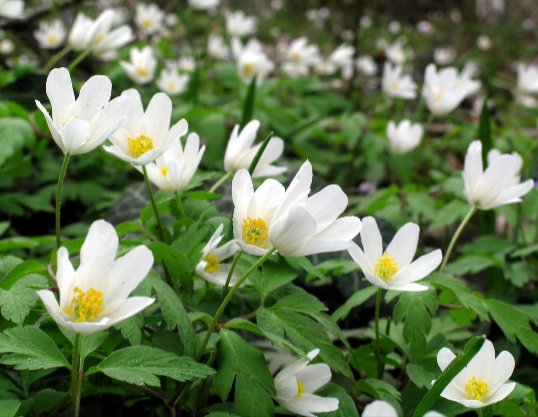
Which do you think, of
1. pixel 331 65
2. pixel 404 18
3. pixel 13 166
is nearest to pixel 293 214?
pixel 13 166

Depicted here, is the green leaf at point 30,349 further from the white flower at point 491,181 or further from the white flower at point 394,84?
the white flower at point 394,84

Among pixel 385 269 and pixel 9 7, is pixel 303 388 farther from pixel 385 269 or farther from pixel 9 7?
pixel 9 7

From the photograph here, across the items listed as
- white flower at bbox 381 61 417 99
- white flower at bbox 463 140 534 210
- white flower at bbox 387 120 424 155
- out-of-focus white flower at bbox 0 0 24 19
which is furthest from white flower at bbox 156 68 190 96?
white flower at bbox 463 140 534 210

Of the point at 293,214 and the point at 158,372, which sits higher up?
the point at 293,214

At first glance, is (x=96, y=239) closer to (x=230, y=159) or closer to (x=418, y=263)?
(x=230, y=159)

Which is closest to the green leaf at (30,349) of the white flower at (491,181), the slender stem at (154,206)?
the slender stem at (154,206)

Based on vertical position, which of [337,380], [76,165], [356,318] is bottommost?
[356,318]
